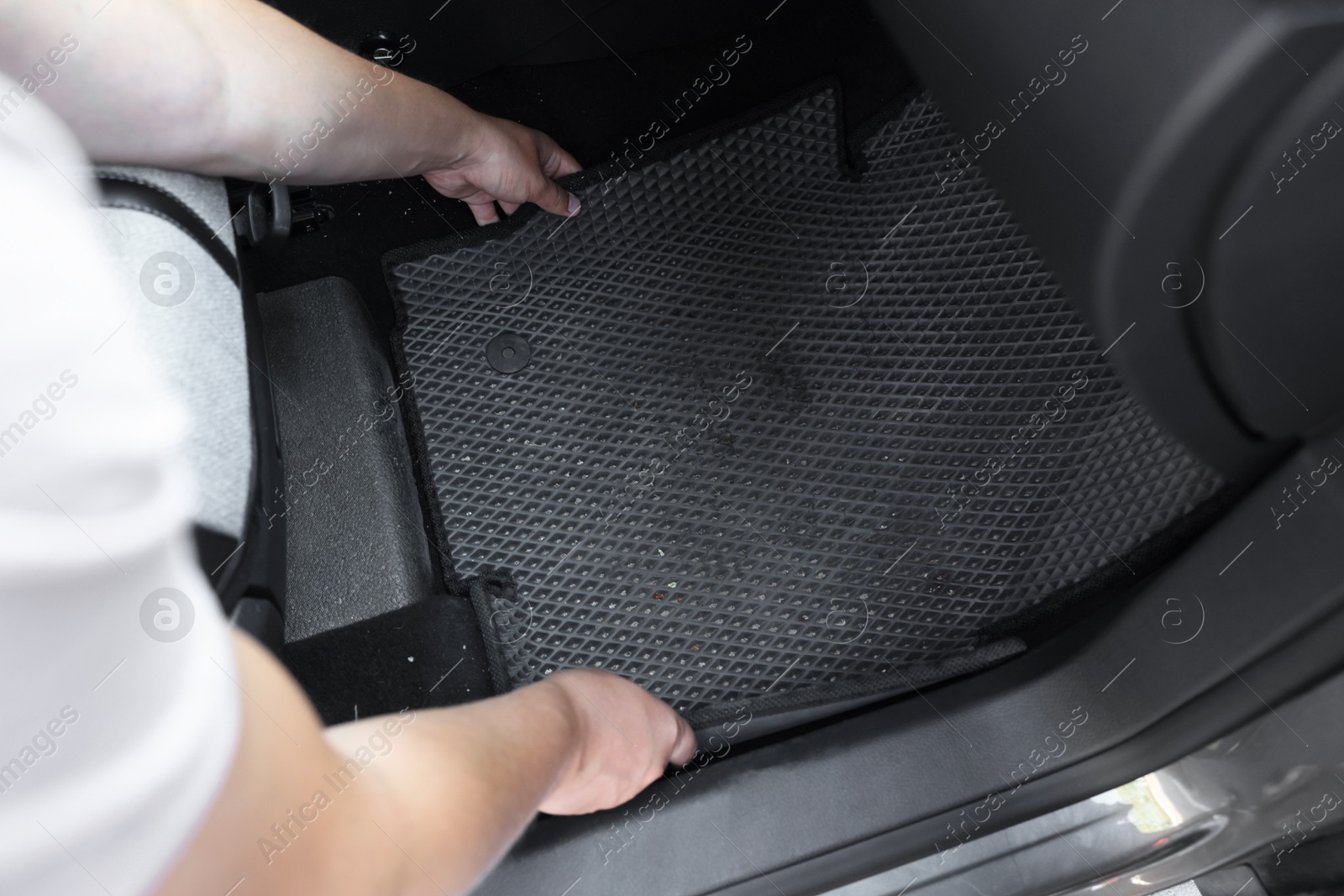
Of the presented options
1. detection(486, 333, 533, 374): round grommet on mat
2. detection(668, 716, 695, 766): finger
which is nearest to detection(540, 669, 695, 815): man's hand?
detection(668, 716, 695, 766): finger

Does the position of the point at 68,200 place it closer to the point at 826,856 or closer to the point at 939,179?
the point at 826,856

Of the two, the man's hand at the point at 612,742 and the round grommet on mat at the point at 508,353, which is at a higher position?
the round grommet on mat at the point at 508,353

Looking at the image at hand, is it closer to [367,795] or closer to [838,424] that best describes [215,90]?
[367,795]

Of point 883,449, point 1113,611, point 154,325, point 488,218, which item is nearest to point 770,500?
point 883,449

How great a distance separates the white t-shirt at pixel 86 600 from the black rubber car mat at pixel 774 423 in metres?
0.39

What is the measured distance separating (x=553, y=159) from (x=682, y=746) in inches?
22.5

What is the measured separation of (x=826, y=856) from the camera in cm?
65

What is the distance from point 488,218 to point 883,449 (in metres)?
0.44

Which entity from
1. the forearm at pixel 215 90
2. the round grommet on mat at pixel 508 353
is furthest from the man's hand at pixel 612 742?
the forearm at pixel 215 90

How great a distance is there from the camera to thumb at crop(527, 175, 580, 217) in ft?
2.98

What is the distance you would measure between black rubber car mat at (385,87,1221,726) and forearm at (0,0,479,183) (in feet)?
0.70

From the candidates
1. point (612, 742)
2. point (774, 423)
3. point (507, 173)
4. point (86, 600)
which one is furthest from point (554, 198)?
point (86, 600)

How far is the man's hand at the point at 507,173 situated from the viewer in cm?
86

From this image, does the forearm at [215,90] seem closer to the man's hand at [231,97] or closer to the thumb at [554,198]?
the man's hand at [231,97]
